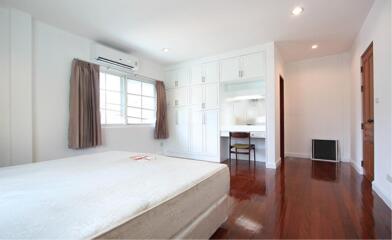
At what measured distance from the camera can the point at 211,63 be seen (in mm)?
4324

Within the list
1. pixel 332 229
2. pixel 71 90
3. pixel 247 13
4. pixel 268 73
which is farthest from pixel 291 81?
pixel 71 90

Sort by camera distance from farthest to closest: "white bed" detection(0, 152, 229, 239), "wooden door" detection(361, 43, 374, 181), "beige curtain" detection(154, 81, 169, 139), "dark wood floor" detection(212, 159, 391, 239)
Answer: "beige curtain" detection(154, 81, 169, 139)
"wooden door" detection(361, 43, 374, 181)
"dark wood floor" detection(212, 159, 391, 239)
"white bed" detection(0, 152, 229, 239)

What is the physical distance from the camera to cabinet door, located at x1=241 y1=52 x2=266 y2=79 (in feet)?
12.2

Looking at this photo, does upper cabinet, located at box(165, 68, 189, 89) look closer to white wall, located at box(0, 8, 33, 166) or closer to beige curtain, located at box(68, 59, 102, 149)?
beige curtain, located at box(68, 59, 102, 149)

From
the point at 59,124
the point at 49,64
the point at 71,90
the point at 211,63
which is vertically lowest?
the point at 59,124

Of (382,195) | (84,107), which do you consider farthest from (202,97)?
(382,195)

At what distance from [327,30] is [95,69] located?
13.7 ft

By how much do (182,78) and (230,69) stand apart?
1.32 meters

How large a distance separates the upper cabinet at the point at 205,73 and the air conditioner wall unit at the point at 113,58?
4.54ft

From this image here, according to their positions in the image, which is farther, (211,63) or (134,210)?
(211,63)

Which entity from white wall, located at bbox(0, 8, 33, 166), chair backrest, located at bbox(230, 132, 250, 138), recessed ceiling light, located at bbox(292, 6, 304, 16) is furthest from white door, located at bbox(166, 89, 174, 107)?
recessed ceiling light, located at bbox(292, 6, 304, 16)

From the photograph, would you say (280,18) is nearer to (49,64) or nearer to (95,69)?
(95,69)

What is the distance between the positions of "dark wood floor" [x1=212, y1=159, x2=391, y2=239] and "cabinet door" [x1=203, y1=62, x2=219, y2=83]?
2263 millimetres

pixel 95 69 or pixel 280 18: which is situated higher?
pixel 280 18
